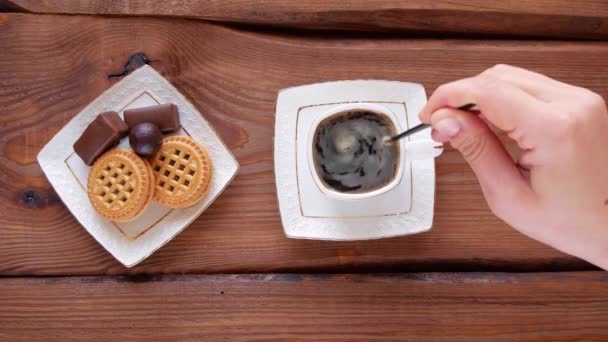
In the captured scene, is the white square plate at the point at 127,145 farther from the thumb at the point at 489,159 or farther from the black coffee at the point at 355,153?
the thumb at the point at 489,159

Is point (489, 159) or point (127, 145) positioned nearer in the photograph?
point (489, 159)

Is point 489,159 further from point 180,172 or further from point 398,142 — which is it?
point 180,172

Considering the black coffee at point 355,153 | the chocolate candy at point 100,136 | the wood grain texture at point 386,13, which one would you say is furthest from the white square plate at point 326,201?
the chocolate candy at point 100,136

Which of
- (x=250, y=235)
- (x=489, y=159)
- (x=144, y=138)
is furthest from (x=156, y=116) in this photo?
(x=489, y=159)

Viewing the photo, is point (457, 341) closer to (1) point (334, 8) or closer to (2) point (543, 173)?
(2) point (543, 173)

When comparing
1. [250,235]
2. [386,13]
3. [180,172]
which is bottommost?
[250,235]
